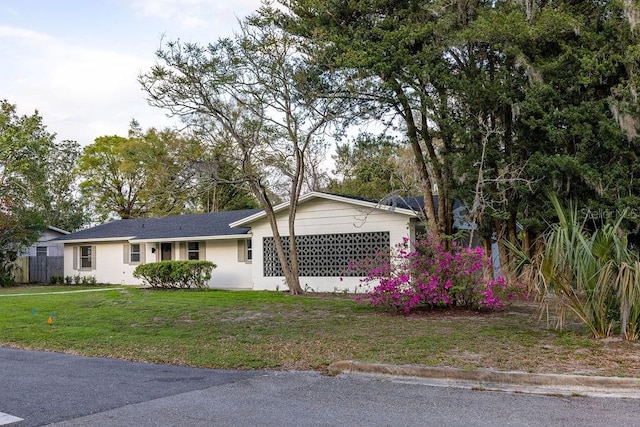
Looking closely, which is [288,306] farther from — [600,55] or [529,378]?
[600,55]

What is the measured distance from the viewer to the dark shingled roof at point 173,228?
23.4 m

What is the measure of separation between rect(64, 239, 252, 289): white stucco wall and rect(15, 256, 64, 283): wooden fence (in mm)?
1063

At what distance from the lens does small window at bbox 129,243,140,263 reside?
83.9 ft

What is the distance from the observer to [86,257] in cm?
2730

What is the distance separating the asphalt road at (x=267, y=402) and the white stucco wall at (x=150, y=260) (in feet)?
51.3

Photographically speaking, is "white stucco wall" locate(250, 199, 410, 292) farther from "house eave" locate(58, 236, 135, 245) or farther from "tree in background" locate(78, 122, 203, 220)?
"tree in background" locate(78, 122, 203, 220)

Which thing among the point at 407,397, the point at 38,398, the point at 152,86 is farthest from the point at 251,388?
the point at 152,86

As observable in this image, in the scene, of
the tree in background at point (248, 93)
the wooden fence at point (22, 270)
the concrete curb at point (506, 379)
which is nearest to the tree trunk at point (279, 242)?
the tree in background at point (248, 93)

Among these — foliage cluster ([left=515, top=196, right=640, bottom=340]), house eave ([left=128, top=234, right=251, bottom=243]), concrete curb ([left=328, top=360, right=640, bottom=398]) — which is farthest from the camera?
house eave ([left=128, top=234, right=251, bottom=243])

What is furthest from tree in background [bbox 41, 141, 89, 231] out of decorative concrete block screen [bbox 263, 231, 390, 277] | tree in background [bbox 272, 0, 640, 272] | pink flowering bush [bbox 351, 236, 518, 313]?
pink flowering bush [bbox 351, 236, 518, 313]

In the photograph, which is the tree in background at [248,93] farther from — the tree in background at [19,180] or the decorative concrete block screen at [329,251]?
the tree in background at [19,180]

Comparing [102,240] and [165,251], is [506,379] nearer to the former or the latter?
[165,251]

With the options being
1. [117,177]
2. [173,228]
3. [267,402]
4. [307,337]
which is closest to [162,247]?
[173,228]

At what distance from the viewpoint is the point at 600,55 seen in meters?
13.9
